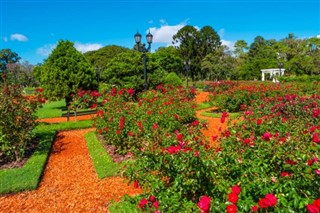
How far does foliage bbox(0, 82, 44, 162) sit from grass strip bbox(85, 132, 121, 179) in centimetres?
187

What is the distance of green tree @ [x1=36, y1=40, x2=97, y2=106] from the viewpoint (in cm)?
1450

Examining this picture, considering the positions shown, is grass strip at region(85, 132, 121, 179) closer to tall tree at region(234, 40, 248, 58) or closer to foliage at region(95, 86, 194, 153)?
foliage at region(95, 86, 194, 153)

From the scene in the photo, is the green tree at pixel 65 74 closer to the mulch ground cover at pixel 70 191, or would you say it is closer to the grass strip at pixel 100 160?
the grass strip at pixel 100 160

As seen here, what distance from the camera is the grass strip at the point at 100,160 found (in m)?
5.95

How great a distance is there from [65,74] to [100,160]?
356 inches

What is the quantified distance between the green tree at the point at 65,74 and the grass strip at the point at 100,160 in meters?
6.28

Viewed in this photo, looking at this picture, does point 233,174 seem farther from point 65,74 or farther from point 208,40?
point 208,40

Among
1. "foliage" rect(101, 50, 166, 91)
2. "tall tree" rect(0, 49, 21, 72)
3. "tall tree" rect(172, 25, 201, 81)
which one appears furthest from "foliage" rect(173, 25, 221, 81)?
→ "tall tree" rect(0, 49, 21, 72)

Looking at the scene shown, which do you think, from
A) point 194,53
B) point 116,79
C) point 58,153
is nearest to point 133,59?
point 116,79

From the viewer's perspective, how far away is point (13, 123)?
280 inches

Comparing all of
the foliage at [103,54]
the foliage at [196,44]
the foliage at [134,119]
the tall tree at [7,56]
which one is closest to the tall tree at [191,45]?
the foliage at [196,44]

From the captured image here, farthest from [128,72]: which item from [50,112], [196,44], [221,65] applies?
[196,44]

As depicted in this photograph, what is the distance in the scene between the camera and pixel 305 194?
2.32 meters

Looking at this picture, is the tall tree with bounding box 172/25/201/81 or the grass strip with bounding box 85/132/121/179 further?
the tall tree with bounding box 172/25/201/81
